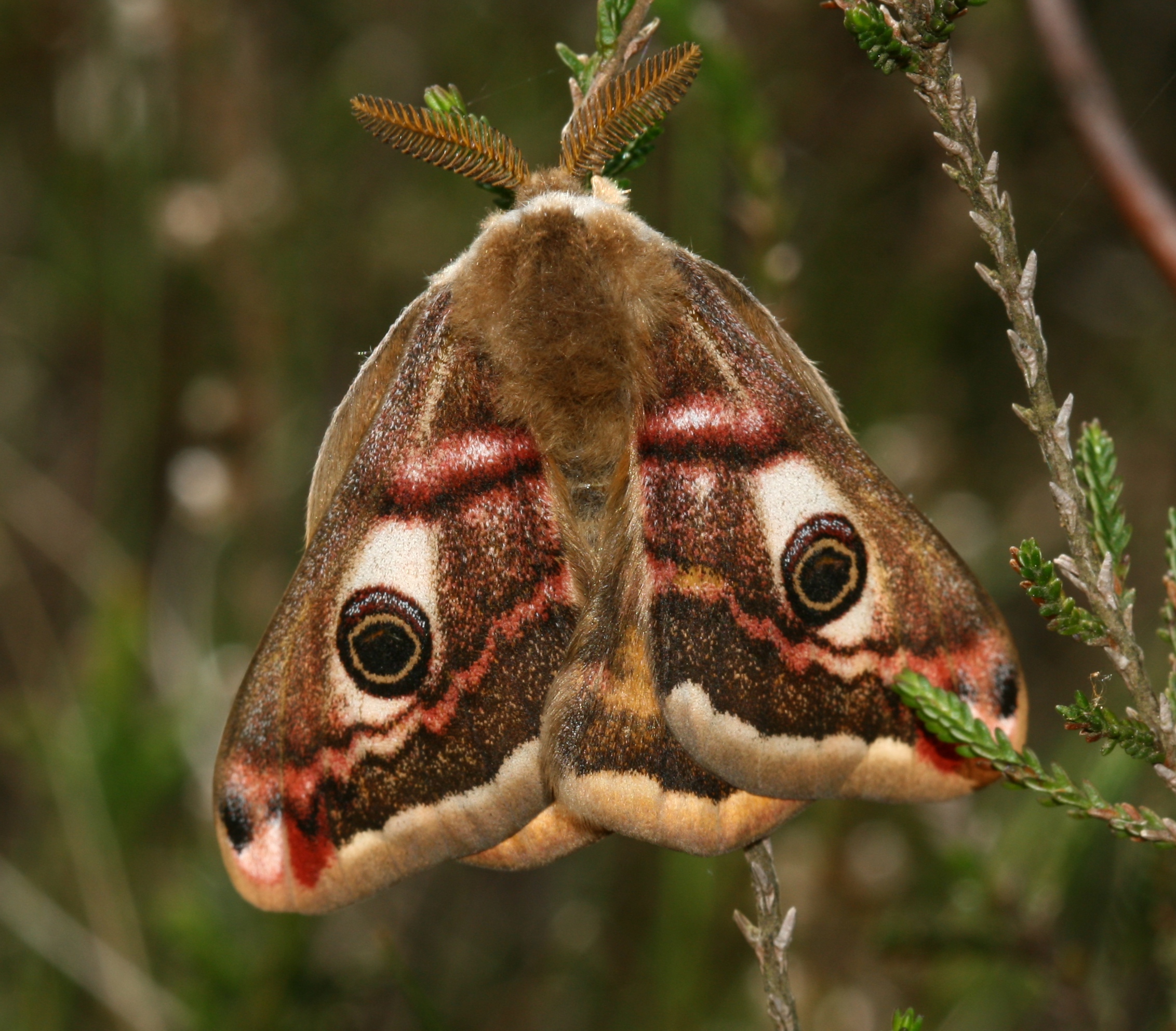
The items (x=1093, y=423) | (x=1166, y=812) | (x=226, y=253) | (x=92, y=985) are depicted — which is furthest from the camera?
(x=226, y=253)

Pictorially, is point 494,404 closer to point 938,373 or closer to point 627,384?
point 627,384

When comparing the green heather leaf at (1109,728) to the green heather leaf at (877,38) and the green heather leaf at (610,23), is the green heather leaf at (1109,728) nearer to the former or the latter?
the green heather leaf at (877,38)

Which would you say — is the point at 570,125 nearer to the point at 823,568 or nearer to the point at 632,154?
the point at 632,154

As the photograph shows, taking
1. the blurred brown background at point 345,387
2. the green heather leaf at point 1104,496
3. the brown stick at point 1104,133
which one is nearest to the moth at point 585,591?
the green heather leaf at point 1104,496

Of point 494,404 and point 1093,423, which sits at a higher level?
point 1093,423

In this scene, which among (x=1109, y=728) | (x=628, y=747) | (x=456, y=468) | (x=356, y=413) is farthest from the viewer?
(x=356, y=413)

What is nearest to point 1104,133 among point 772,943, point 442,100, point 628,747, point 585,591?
point 442,100

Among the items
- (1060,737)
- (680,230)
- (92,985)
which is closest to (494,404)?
(680,230)
